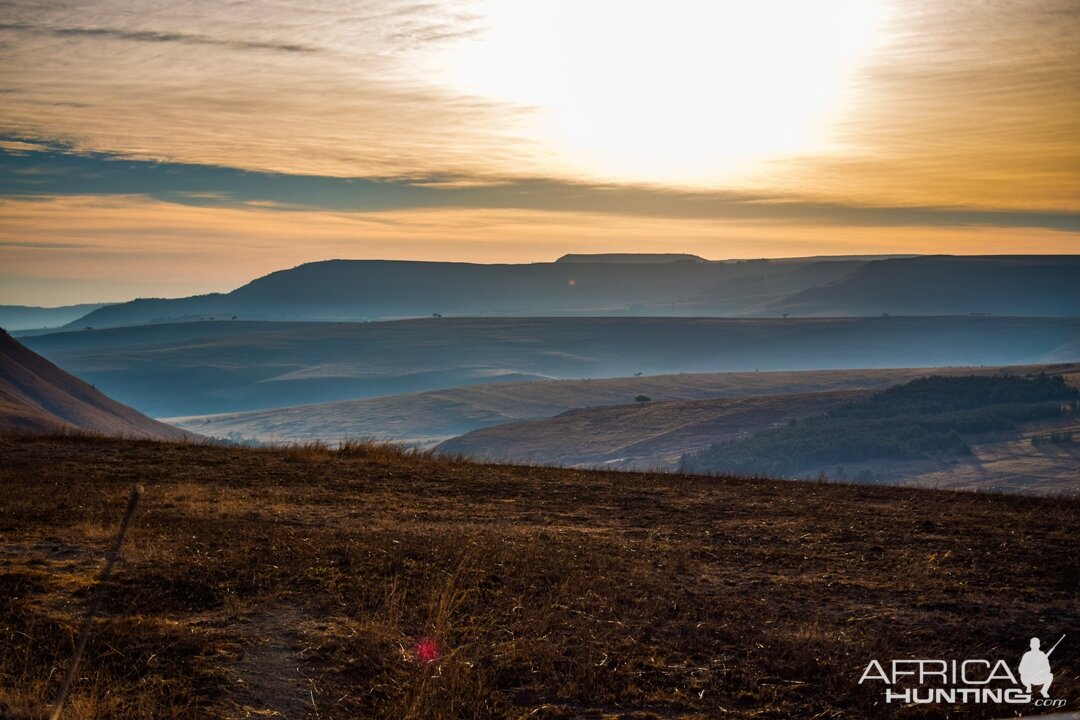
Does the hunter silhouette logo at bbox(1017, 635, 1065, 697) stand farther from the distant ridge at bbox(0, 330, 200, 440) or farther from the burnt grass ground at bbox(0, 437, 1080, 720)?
the distant ridge at bbox(0, 330, 200, 440)

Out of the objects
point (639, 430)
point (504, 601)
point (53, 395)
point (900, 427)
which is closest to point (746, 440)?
point (639, 430)

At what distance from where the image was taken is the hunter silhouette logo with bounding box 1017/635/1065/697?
682 centimetres

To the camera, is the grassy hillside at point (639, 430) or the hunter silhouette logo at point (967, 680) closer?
the hunter silhouette logo at point (967, 680)

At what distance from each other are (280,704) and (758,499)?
32.5 feet

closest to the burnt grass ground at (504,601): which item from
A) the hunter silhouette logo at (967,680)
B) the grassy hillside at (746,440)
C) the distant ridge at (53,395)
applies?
the hunter silhouette logo at (967,680)

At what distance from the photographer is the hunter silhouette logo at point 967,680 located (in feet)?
22.2

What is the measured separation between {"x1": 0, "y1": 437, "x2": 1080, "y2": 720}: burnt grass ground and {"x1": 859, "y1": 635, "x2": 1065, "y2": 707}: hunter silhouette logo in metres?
0.11

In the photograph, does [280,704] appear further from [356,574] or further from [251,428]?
[251,428]

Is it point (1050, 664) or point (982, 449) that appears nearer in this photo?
point (1050, 664)

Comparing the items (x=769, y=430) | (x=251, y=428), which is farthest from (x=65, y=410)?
(x=251, y=428)

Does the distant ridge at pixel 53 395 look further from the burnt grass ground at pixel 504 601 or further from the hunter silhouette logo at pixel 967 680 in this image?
the hunter silhouette logo at pixel 967 680

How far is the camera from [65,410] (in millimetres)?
59125

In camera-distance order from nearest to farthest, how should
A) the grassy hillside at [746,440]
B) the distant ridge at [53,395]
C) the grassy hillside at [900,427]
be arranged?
the distant ridge at [53,395], the grassy hillside at [746,440], the grassy hillside at [900,427]

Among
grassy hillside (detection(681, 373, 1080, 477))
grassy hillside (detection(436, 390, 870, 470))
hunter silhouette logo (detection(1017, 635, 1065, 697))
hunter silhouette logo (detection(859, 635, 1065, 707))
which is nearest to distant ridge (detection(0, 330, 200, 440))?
hunter silhouette logo (detection(859, 635, 1065, 707))
